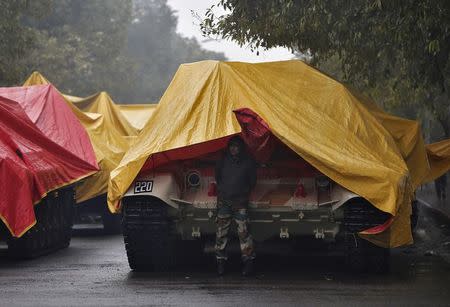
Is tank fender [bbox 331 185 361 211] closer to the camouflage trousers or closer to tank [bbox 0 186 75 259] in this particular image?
the camouflage trousers

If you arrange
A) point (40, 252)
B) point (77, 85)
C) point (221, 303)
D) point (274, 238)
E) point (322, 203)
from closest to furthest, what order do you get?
point (221, 303)
point (322, 203)
point (274, 238)
point (40, 252)
point (77, 85)

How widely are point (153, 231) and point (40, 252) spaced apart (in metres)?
3.96

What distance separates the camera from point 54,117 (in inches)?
684

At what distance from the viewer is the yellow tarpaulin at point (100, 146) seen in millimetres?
19047

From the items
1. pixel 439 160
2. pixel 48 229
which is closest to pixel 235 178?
pixel 48 229

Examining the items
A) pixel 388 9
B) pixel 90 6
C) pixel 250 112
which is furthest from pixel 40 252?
pixel 90 6

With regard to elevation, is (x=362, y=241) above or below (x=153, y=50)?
below

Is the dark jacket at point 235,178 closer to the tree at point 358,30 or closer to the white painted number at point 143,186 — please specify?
the white painted number at point 143,186

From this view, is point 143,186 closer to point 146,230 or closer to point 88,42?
point 146,230

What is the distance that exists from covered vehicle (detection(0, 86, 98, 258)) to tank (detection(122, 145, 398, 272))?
2021mm

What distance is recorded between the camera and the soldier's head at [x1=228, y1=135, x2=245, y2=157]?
1163 centimetres

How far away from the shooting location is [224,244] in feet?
38.6

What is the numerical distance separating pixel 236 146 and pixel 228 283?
160 centimetres

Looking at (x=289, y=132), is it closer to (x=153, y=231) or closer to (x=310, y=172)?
(x=310, y=172)
